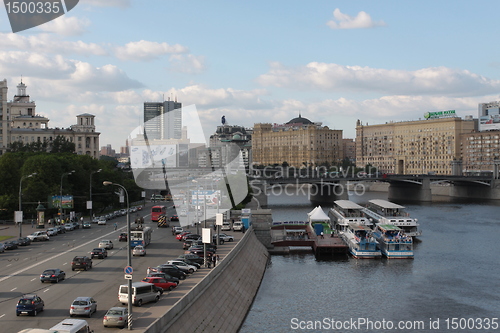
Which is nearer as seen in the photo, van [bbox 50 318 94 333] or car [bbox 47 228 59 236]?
van [bbox 50 318 94 333]

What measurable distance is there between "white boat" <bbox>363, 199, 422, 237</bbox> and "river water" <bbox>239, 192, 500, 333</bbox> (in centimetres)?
389

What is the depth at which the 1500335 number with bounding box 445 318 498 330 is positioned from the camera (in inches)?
1329

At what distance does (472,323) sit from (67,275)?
25.0 meters

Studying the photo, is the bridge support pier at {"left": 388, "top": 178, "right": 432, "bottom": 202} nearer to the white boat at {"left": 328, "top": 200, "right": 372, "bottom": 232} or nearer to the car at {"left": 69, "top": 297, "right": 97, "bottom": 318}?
the white boat at {"left": 328, "top": 200, "right": 372, "bottom": 232}

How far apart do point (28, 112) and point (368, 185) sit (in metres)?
107

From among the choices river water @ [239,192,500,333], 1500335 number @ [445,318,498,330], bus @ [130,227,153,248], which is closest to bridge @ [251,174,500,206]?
river water @ [239,192,500,333]

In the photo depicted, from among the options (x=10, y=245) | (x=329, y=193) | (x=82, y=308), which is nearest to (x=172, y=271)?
(x=82, y=308)

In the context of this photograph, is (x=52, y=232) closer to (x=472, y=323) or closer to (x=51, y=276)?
(x=51, y=276)

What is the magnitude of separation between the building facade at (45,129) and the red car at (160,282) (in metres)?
124

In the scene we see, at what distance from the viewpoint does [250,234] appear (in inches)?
2292

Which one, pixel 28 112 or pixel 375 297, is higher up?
pixel 28 112

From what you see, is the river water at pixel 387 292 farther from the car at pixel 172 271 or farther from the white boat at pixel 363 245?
the car at pixel 172 271

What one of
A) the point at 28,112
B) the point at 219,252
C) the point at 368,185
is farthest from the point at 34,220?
the point at 368,185

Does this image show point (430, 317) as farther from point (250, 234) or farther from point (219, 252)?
point (250, 234)
